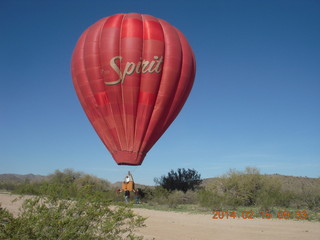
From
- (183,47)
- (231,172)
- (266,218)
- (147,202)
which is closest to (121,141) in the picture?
(183,47)

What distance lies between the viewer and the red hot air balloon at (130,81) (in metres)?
16.6

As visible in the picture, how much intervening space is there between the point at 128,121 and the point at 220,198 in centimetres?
924

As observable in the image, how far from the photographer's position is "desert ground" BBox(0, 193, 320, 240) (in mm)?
12008

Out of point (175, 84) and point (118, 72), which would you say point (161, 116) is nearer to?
point (175, 84)

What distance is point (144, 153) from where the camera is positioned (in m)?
17.1

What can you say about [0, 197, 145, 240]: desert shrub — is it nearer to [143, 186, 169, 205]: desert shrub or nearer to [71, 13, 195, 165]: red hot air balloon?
[71, 13, 195, 165]: red hot air balloon

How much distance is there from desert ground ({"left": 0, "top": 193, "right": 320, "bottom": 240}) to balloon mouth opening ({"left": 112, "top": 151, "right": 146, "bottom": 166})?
303 centimetres

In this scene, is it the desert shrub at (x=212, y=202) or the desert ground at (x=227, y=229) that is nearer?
the desert ground at (x=227, y=229)

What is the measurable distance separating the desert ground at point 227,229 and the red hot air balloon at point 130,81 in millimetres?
3984

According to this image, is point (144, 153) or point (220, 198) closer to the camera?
point (144, 153)
